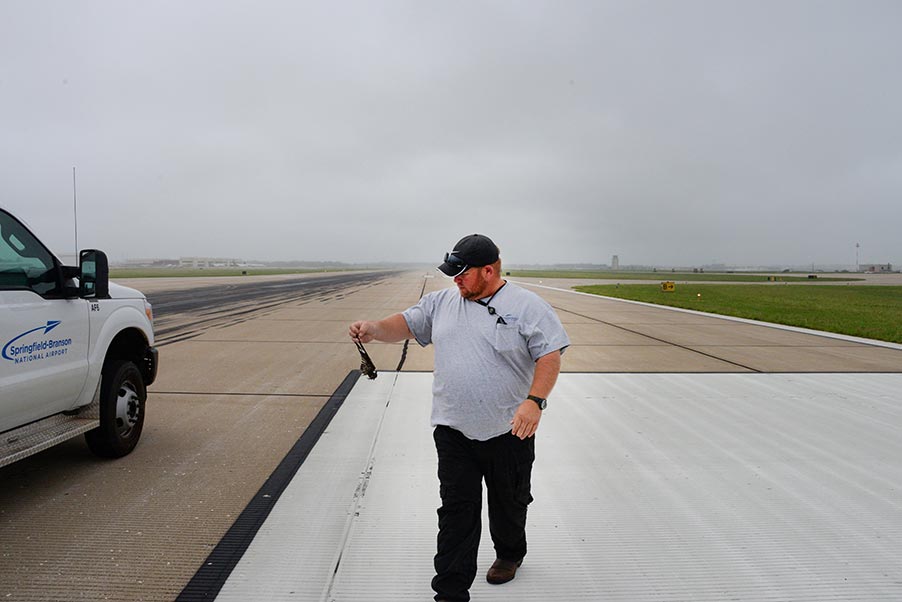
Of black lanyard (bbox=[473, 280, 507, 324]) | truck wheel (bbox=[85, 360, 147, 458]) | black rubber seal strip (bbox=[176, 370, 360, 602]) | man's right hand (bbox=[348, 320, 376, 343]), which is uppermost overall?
black lanyard (bbox=[473, 280, 507, 324])

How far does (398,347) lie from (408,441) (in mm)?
5801

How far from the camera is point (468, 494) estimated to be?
98.6 inches

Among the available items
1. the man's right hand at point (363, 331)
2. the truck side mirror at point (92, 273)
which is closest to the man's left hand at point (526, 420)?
the man's right hand at point (363, 331)

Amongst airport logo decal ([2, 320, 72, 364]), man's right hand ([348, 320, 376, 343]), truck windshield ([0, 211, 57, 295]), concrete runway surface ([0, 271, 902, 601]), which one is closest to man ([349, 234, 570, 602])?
man's right hand ([348, 320, 376, 343])

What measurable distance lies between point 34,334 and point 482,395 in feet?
9.96

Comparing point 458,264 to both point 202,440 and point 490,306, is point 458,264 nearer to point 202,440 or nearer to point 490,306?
point 490,306

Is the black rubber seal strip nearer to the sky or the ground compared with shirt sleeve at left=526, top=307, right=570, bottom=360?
nearer to the ground

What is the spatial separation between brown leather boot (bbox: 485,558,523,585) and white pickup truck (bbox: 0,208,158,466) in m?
2.94

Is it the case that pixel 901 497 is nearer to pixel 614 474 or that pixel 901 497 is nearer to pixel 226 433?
pixel 614 474

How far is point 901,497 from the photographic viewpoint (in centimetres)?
378

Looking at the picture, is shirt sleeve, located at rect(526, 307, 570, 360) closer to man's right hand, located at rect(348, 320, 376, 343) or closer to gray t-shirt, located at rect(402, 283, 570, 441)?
gray t-shirt, located at rect(402, 283, 570, 441)

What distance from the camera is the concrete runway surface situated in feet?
9.53

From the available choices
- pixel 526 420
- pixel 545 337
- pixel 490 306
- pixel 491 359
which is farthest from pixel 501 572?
pixel 490 306

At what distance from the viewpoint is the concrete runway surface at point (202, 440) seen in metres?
2.90
